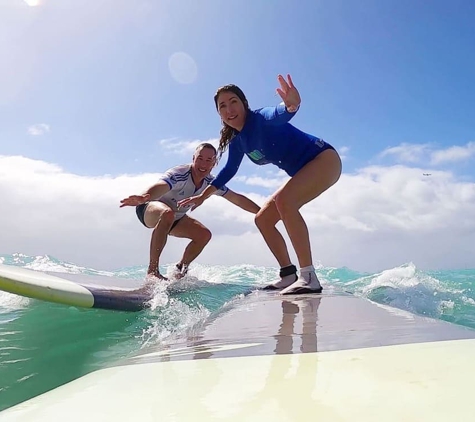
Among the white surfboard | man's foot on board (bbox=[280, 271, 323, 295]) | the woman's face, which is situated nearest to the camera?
the white surfboard

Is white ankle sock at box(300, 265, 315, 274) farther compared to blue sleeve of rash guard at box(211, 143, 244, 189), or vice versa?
blue sleeve of rash guard at box(211, 143, 244, 189)

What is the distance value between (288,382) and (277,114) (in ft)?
8.56

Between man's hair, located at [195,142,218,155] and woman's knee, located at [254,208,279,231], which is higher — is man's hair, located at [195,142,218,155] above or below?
above

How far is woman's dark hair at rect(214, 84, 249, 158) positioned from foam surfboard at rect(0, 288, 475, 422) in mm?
2643

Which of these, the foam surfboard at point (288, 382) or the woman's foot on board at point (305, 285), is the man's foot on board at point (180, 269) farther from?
the foam surfboard at point (288, 382)

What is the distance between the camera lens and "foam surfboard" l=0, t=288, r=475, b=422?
2.13 ft

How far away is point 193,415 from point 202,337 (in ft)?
3.36

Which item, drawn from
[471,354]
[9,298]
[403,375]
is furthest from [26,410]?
[9,298]

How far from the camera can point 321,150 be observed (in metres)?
3.54

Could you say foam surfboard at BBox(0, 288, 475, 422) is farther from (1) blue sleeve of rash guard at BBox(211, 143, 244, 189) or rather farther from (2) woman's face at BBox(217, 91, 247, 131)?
(1) blue sleeve of rash guard at BBox(211, 143, 244, 189)

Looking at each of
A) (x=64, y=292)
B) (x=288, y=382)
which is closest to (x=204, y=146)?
(x=64, y=292)

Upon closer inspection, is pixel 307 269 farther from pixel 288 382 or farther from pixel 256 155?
pixel 288 382

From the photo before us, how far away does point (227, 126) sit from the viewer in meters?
3.91

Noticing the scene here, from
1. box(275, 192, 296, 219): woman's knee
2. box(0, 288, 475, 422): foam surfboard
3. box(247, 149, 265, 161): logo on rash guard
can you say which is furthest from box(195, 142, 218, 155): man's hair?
box(0, 288, 475, 422): foam surfboard
